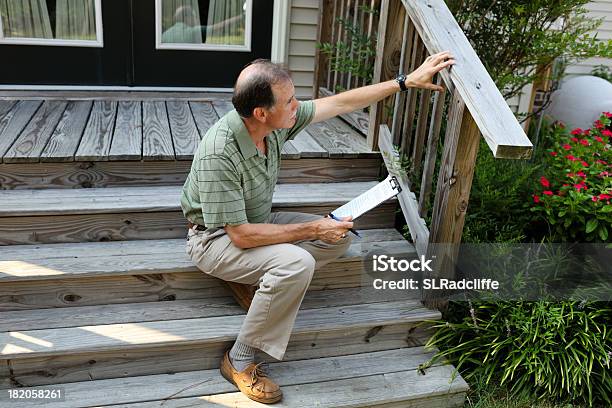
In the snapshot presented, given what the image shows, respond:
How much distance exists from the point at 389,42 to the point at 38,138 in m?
1.82

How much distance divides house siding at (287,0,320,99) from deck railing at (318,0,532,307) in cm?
107

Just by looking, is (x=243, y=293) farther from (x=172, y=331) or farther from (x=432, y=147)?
(x=432, y=147)

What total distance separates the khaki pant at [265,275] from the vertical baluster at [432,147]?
0.76 metres

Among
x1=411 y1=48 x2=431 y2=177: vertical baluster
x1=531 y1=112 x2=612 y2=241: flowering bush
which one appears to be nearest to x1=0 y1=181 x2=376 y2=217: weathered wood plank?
x1=411 y1=48 x2=431 y2=177: vertical baluster

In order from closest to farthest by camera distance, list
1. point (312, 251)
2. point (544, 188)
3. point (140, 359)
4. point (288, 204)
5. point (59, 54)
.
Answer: point (140, 359) → point (312, 251) → point (288, 204) → point (544, 188) → point (59, 54)

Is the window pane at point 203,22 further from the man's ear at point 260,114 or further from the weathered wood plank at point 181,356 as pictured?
the weathered wood plank at point 181,356

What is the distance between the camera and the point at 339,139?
324 cm

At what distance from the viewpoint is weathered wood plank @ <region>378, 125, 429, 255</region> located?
260cm

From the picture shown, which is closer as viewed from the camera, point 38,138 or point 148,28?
point 38,138

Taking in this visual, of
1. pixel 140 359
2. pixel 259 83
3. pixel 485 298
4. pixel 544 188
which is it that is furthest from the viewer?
pixel 544 188

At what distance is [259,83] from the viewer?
199cm

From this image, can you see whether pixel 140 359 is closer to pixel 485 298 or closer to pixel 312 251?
pixel 312 251

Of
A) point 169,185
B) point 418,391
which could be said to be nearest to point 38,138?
point 169,185

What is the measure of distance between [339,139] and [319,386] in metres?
1.49
